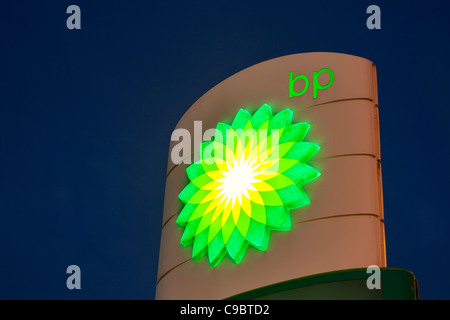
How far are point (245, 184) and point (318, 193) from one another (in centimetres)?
141

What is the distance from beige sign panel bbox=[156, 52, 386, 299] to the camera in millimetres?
8805

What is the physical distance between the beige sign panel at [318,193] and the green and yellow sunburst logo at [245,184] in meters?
0.15

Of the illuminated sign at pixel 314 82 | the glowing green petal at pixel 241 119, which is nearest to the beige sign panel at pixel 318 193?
the illuminated sign at pixel 314 82

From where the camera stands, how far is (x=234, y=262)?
9.92 m

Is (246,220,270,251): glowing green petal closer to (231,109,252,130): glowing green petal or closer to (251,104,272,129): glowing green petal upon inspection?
(251,104,272,129): glowing green petal

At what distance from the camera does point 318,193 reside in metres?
9.31

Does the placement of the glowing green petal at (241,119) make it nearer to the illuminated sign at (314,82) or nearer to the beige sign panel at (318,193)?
the beige sign panel at (318,193)

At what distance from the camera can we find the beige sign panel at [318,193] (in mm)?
8805

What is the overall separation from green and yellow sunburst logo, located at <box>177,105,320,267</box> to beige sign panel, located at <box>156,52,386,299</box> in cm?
15

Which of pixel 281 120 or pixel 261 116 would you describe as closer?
pixel 281 120

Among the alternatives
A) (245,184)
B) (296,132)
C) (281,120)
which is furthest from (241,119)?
(296,132)

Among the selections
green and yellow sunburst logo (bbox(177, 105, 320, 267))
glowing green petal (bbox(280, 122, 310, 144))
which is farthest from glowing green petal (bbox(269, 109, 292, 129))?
glowing green petal (bbox(280, 122, 310, 144))

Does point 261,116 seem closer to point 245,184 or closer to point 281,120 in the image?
point 281,120
